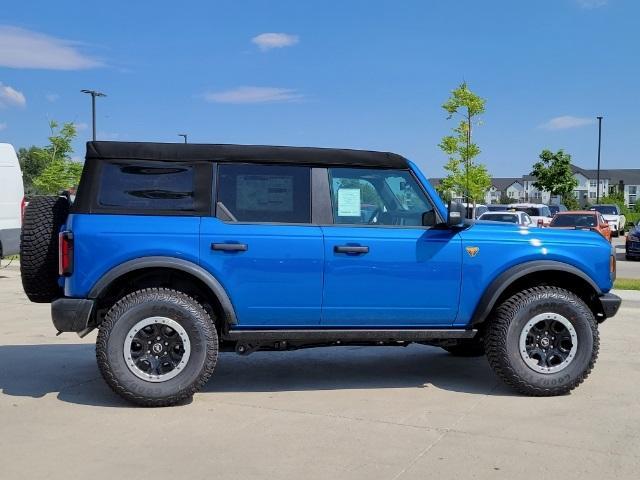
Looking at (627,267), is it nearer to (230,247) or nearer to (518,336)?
(518,336)

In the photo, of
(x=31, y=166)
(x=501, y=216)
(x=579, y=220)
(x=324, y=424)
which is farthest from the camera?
(x=31, y=166)

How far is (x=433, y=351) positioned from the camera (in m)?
7.09

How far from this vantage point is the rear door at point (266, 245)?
4906mm

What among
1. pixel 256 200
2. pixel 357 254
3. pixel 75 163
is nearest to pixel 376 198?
pixel 357 254

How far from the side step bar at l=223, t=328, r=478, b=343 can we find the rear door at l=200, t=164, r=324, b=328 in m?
0.07

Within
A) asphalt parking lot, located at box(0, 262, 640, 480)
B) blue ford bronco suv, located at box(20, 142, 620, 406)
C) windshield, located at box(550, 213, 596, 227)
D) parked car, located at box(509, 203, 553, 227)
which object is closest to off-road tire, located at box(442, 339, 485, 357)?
asphalt parking lot, located at box(0, 262, 640, 480)

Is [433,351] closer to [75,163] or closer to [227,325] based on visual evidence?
[227,325]

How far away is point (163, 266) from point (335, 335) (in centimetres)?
137

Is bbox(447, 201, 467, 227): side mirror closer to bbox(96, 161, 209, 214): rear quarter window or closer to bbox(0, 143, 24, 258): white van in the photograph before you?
bbox(96, 161, 209, 214): rear quarter window

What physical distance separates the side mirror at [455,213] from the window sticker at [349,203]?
690 millimetres

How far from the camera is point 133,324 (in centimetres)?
482

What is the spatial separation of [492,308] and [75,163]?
29512 mm

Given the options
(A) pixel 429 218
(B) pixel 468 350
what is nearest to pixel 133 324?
A: (A) pixel 429 218

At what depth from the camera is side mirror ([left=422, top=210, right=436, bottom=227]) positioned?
5.20 m
